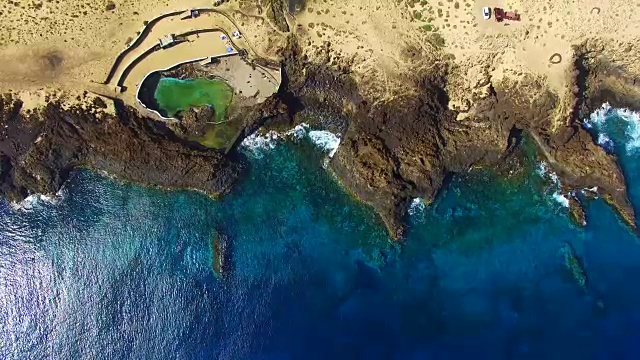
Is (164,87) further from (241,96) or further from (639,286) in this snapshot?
(639,286)

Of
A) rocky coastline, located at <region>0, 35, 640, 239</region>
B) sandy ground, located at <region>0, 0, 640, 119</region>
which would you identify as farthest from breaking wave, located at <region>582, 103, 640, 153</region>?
sandy ground, located at <region>0, 0, 640, 119</region>

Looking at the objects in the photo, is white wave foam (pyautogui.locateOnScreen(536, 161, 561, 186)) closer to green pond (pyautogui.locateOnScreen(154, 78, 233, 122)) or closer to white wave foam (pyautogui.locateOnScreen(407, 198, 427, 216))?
white wave foam (pyautogui.locateOnScreen(407, 198, 427, 216))

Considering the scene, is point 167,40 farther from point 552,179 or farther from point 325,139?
point 552,179

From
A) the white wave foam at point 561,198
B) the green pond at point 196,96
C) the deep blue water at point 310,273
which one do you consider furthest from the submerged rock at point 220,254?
the white wave foam at point 561,198

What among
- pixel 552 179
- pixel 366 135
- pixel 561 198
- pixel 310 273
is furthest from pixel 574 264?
pixel 310 273

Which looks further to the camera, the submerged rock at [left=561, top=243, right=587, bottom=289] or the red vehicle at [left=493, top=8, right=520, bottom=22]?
the submerged rock at [left=561, top=243, right=587, bottom=289]

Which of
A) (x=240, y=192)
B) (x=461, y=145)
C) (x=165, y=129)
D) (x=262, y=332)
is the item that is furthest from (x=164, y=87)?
(x=461, y=145)
